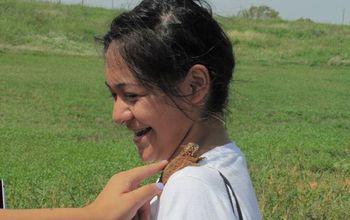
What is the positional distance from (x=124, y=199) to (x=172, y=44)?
0.31 metres

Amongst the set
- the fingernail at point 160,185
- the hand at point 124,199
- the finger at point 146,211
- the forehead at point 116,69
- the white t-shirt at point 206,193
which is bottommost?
the finger at point 146,211

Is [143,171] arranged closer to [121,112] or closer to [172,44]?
[121,112]

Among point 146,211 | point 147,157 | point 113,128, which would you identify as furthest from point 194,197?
point 113,128

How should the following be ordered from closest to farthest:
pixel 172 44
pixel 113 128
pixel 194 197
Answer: pixel 194 197, pixel 172 44, pixel 113 128

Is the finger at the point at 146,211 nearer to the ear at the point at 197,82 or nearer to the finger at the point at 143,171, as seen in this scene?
the finger at the point at 143,171

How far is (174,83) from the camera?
1.32 m

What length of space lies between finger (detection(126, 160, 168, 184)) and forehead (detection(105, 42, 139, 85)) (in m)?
0.17

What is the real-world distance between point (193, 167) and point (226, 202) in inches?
3.5

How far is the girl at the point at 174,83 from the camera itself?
130cm

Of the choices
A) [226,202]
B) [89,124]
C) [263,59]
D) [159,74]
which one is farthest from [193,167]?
[263,59]

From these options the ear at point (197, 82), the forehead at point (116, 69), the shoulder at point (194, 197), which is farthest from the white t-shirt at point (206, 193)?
the forehead at point (116, 69)

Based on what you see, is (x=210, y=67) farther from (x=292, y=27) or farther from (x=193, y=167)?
(x=292, y=27)

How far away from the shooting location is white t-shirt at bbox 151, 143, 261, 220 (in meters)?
1.15

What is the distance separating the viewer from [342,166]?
6668mm
